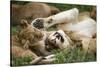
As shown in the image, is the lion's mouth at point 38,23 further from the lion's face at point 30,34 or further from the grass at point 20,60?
the grass at point 20,60

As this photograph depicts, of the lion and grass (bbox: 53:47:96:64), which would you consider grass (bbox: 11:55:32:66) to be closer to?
the lion

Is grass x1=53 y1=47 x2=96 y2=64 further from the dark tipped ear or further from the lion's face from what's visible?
the dark tipped ear

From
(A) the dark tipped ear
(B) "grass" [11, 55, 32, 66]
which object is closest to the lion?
(A) the dark tipped ear

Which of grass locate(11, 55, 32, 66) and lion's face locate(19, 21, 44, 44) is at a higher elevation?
lion's face locate(19, 21, 44, 44)

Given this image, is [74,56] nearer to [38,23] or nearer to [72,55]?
[72,55]

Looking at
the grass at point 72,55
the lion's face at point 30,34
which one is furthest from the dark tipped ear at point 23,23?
the grass at point 72,55

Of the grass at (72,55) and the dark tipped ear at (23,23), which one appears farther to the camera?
the grass at (72,55)

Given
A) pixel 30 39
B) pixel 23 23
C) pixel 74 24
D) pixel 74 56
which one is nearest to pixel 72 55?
pixel 74 56

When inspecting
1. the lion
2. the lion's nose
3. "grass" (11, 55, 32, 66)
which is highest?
the lion's nose

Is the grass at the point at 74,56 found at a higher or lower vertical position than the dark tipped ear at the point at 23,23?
lower

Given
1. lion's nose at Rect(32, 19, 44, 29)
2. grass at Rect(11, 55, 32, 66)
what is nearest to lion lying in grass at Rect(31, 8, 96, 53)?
lion's nose at Rect(32, 19, 44, 29)

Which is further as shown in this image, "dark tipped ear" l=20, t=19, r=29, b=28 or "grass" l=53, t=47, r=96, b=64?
"grass" l=53, t=47, r=96, b=64

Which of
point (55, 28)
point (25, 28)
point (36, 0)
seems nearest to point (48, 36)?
point (55, 28)
